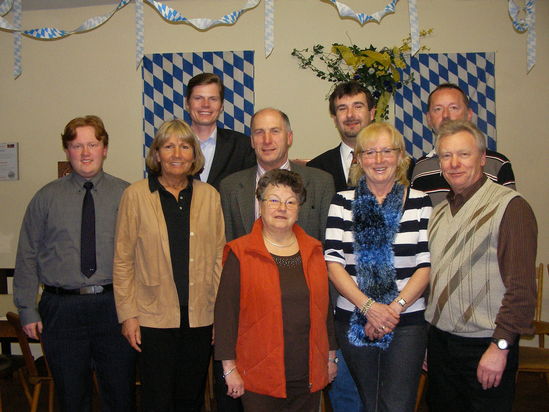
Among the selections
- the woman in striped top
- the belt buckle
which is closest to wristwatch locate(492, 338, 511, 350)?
the woman in striped top

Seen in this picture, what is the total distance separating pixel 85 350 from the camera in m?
2.53

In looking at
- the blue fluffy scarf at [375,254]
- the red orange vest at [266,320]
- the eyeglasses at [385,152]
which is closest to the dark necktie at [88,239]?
the red orange vest at [266,320]

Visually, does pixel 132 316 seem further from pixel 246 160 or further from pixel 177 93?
pixel 177 93

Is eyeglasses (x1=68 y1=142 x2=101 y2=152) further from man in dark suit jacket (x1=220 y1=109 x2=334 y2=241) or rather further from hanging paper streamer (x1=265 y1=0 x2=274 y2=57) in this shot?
hanging paper streamer (x1=265 y1=0 x2=274 y2=57)

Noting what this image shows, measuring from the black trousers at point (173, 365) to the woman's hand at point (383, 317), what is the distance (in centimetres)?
83

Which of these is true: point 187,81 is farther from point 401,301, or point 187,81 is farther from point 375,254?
point 401,301

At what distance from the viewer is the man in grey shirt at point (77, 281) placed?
99.0 inches

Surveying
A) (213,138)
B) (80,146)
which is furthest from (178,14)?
(80,146)

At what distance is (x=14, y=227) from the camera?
5.38 metres

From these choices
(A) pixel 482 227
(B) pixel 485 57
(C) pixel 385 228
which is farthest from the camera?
(B) pixel 485 57

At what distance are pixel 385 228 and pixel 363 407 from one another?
2.88 ft

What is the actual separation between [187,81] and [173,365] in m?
3.43

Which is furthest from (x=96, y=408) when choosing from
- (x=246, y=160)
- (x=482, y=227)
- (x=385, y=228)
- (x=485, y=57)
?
(x=485, y=57)

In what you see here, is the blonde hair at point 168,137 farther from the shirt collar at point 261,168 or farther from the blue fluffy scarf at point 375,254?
the blue fluffy scarf at point 375,254
